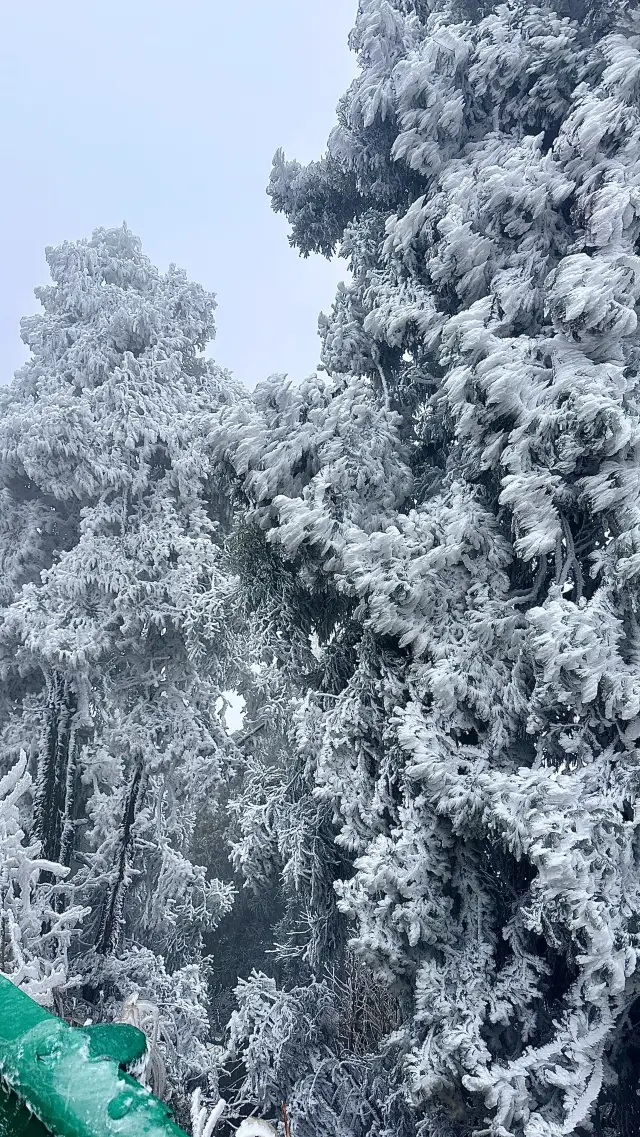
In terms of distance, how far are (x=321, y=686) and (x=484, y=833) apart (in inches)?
108

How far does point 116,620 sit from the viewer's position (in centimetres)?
1123

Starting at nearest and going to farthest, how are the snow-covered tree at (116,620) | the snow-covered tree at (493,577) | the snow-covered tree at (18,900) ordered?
the snow-covered tree at (493,577), the snow-covered tree at (18,900), the snow-covered tree at (116,620)

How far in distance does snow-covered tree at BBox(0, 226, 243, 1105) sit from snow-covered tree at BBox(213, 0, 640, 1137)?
3.27 metres

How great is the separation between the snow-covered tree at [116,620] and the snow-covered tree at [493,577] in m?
3.27

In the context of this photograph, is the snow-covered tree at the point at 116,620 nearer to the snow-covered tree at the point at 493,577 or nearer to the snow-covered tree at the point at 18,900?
the snow-covered tree at the point at 18,900

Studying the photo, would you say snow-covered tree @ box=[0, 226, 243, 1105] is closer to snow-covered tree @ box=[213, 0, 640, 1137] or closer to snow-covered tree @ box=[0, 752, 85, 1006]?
snow-covered tree @ box=[0, 752, 85, 1006]

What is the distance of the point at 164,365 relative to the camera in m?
12.9

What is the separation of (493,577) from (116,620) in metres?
6.40

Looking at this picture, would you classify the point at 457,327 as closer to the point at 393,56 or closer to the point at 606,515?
the point at 606,515

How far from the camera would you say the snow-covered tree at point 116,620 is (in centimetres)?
1053

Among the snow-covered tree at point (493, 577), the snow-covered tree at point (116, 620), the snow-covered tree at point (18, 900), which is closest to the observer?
the snow-covered tree at point (493, 577)

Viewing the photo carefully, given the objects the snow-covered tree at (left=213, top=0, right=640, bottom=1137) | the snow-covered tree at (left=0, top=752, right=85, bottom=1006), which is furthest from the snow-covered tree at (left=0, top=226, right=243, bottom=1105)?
the snow-covered tree at (left=213, top=0, right=640, bottom=1137)

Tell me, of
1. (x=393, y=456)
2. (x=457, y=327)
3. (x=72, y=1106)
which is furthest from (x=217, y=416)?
(x=72, y=1106)

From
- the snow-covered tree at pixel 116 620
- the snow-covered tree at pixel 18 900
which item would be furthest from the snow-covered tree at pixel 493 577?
the snow-covered tree at pixel 116 620
